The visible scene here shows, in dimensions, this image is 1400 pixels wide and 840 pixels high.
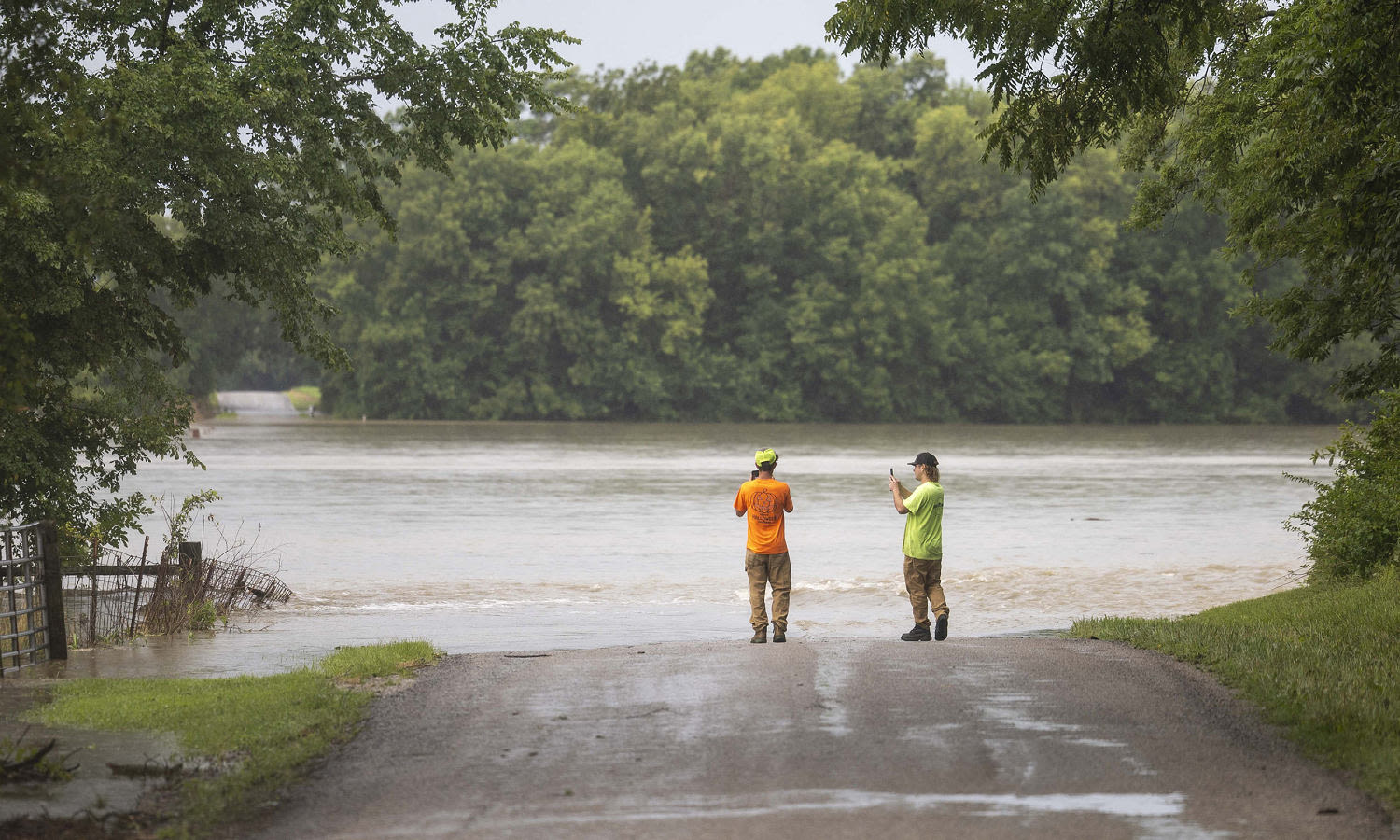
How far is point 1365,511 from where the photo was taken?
17125mm

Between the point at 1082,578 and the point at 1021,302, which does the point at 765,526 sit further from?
the point at 1021,302

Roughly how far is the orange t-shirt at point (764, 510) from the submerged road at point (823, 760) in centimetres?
252

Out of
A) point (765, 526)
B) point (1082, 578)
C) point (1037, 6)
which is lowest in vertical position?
point (1082, 578)

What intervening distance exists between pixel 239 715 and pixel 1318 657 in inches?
290

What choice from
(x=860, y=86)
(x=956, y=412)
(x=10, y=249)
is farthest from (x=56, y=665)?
(x=860, y=86)

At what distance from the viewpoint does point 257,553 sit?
25609 millimetres

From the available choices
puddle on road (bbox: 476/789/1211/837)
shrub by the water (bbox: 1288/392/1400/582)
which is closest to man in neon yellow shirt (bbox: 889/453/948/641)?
shrub by the water (bbox: 1288/392/1400/582)

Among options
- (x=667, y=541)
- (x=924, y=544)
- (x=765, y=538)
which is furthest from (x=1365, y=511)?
(x=667, y=541)

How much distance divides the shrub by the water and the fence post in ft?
41.3

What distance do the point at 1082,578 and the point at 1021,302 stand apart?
3187 inches

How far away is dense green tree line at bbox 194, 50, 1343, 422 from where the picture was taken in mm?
95125

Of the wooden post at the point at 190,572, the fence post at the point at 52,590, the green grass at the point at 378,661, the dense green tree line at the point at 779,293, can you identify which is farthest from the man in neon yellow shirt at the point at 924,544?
the dense green tree line at the point at 779,293

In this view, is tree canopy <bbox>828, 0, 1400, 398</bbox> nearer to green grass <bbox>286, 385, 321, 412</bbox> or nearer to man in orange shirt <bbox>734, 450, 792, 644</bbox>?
man in orange shirt <bbox>734, 450, 792, 644</bbox>

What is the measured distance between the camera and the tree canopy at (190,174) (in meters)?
16.4
